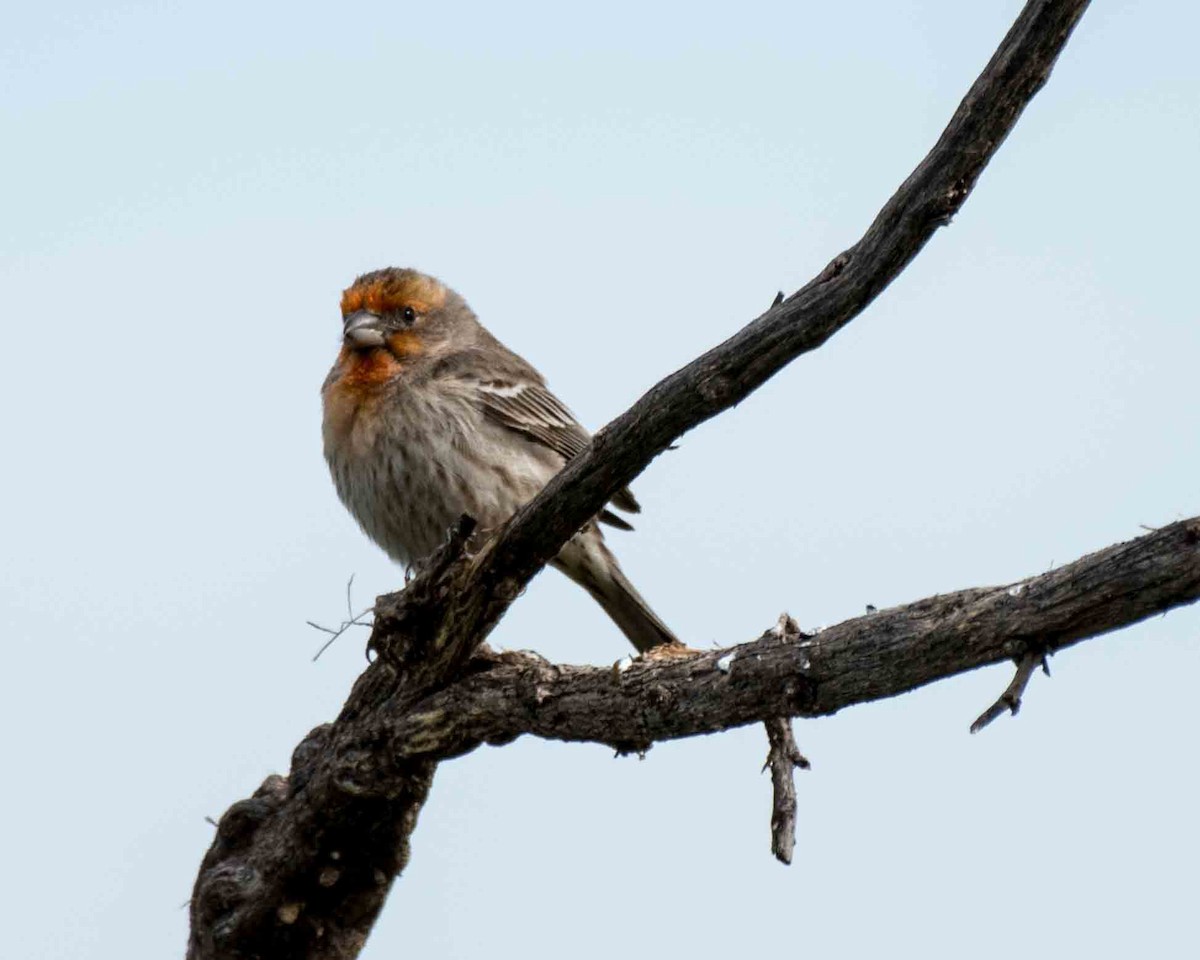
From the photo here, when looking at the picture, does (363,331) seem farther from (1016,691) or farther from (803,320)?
(1016,691)

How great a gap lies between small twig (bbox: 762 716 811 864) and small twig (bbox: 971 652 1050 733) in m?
0.90

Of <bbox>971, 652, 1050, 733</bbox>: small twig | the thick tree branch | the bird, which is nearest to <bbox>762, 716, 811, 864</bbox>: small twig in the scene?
the thick tree branch

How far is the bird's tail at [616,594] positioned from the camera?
9.35 metres

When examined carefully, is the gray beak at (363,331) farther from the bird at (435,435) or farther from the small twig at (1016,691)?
the small twig at (1016,691)

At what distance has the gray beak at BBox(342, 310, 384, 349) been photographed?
9.49 metres

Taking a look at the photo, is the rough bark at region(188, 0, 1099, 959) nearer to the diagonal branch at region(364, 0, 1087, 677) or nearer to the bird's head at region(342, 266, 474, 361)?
the diagonal branch at region(364, 0, 1087, 677)

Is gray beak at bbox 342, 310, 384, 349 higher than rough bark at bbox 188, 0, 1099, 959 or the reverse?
higher

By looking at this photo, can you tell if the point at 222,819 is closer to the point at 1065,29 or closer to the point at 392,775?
the point at 392,775

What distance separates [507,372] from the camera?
9.84m

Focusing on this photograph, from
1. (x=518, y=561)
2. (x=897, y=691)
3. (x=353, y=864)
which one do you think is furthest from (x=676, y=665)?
(x=353, y=864)

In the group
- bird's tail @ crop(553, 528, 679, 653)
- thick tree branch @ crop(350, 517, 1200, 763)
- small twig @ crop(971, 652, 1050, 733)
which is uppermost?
bird's tail @ crop(553, 528, 679, 653)

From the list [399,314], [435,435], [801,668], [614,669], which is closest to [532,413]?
[435,435]

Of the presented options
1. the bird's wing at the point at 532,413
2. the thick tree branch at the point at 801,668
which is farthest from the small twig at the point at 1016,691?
the bird's wing at the point at 532,413

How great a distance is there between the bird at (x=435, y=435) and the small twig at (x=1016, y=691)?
12.9 ft
